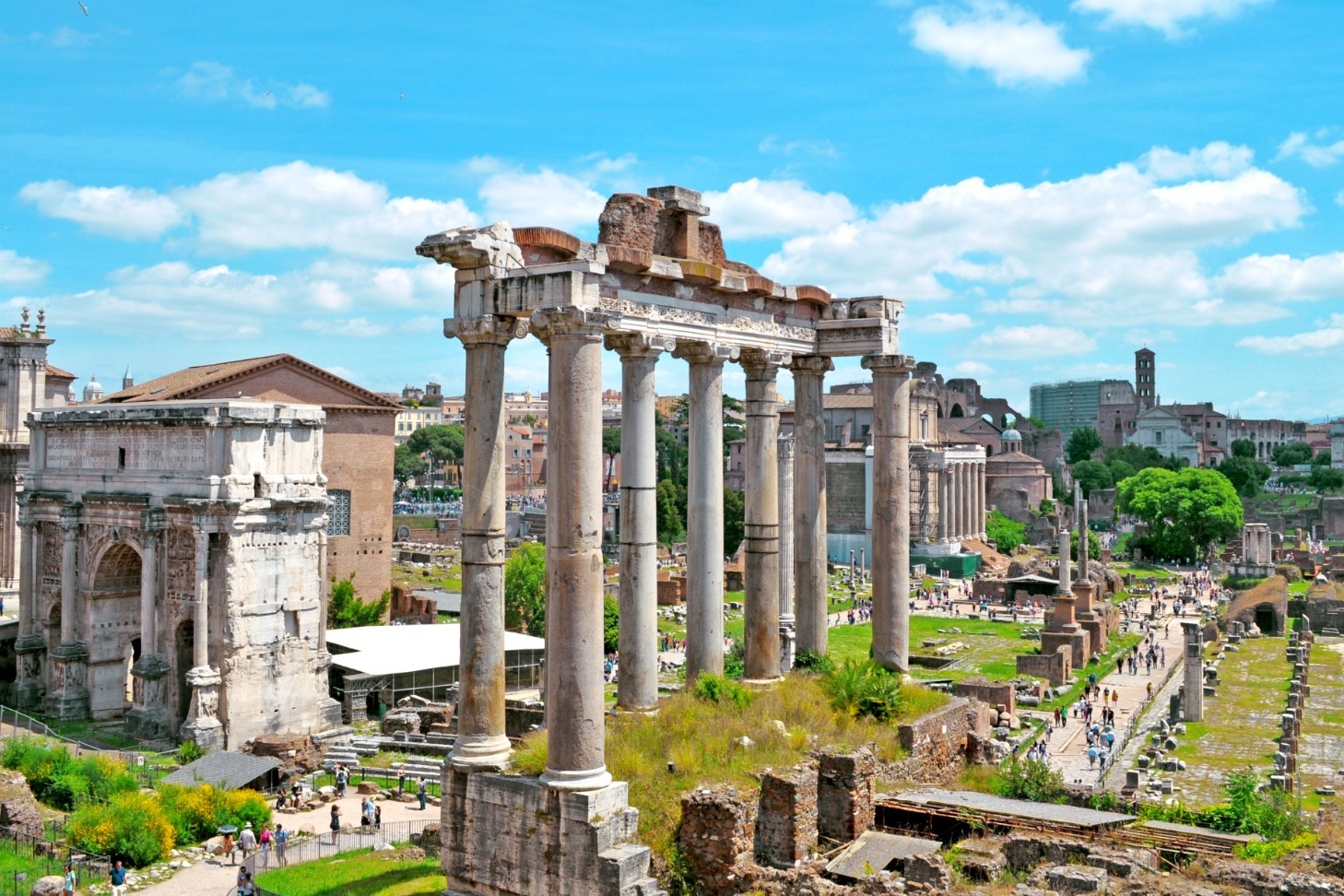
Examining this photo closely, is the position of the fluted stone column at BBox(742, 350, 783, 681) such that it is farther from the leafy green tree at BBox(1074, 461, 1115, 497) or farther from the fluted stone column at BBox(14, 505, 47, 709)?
the leafy green tree at BBox(1074, 461, 1115, 497)

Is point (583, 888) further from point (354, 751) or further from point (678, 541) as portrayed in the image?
point (678, 541)

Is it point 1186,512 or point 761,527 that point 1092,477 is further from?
point 761,527

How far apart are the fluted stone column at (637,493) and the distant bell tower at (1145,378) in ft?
523

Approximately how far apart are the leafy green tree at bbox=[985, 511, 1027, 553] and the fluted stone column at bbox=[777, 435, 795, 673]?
56578 mm

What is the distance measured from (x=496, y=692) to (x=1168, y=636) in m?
44.1

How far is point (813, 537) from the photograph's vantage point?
54.0 ft

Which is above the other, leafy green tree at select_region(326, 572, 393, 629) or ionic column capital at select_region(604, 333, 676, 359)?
ionic column capital at select_region(604, 333, 676, 359)

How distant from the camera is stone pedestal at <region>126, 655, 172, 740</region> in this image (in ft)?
96.0

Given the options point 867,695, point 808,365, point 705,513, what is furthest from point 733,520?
point 705,513

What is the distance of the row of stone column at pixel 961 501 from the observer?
256ft

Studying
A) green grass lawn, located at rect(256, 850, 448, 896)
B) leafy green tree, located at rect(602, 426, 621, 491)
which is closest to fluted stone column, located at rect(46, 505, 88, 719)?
green grass lawn, located at rect(256, 850, 448, 896)

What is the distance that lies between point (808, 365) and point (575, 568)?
6.54 m

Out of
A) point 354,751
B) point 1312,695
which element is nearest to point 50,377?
point 354,751

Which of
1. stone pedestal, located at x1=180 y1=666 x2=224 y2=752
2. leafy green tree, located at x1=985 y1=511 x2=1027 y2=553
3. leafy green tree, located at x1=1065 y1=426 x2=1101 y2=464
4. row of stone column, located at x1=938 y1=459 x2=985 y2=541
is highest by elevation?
leafy green tree, located at x1=1065 y1=426 x2=1101 y2=464
